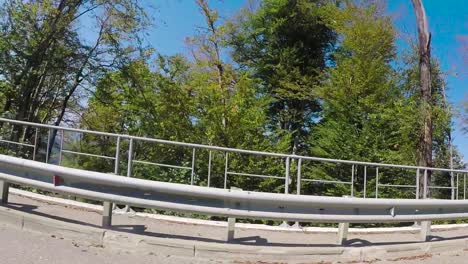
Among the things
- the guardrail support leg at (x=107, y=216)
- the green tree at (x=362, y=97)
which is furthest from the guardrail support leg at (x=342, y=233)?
the green tree at (x=362, y=97)

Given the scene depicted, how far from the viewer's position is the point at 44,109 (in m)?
22.0

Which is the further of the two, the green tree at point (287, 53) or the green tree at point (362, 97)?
the green tree at point (287, 53)

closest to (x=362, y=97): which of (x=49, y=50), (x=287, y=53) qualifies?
(x=287, y=53)

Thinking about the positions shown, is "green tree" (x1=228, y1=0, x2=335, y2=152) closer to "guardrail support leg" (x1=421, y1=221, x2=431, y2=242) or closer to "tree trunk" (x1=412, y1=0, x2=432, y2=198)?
"tree trunk" (x1=412, y1=0, x2=432, y2=198)

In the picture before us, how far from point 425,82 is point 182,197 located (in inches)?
541

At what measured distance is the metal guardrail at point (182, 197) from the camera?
5.11 meters

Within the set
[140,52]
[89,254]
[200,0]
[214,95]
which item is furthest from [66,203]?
[200,0]

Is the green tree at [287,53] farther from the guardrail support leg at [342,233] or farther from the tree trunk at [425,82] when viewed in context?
the guardrail support leg at [342,233]

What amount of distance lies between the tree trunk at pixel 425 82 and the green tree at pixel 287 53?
1033 cm

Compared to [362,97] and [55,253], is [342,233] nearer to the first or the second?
[55,253]

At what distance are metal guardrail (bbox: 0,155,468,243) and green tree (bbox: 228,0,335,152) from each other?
21941 mm

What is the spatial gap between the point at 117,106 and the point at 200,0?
9684 millimetres

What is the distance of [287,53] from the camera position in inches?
1117

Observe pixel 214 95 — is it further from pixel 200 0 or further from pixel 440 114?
pixel 440 114
